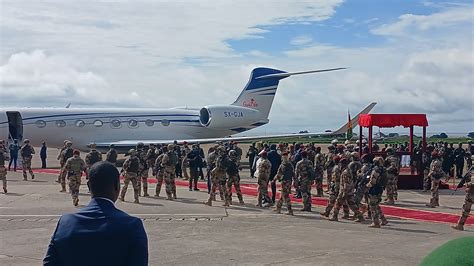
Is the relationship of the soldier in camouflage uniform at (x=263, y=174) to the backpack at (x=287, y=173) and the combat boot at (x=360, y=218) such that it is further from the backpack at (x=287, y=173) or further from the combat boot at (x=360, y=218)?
the combat boot at (x=360, y=218)

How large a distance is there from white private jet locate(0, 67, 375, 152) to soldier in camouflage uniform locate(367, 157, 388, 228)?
15.5 metres

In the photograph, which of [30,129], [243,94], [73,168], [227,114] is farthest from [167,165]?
[243,94]

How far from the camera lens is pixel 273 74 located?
38625mm

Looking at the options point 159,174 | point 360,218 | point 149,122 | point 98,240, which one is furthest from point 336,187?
point 149,122

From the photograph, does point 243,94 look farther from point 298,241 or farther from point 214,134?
point 298,241

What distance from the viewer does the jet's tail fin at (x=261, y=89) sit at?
126 feet

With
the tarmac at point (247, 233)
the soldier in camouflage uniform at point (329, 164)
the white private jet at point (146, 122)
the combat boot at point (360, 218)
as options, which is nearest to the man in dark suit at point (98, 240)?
the tarmac at point (247, 233)

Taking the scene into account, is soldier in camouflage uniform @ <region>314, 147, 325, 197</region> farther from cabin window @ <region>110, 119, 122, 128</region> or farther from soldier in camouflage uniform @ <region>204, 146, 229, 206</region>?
cabin window @ <region>110, 119, 122, 128</region>

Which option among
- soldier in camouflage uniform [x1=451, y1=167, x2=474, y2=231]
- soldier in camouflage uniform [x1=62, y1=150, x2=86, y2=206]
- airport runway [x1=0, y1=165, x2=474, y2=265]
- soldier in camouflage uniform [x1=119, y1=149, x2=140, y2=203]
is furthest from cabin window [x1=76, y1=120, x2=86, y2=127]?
soldier in camouflage uniform [x1=451, y1=167, x2=474, y2=231]

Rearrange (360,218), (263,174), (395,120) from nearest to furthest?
(360,218) < (263,174) < (395,120)

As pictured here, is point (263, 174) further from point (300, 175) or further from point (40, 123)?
point (40, 123)

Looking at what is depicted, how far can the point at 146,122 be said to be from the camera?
34.6 m

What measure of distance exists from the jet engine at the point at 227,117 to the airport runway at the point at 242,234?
18580mm

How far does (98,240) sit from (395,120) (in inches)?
691
